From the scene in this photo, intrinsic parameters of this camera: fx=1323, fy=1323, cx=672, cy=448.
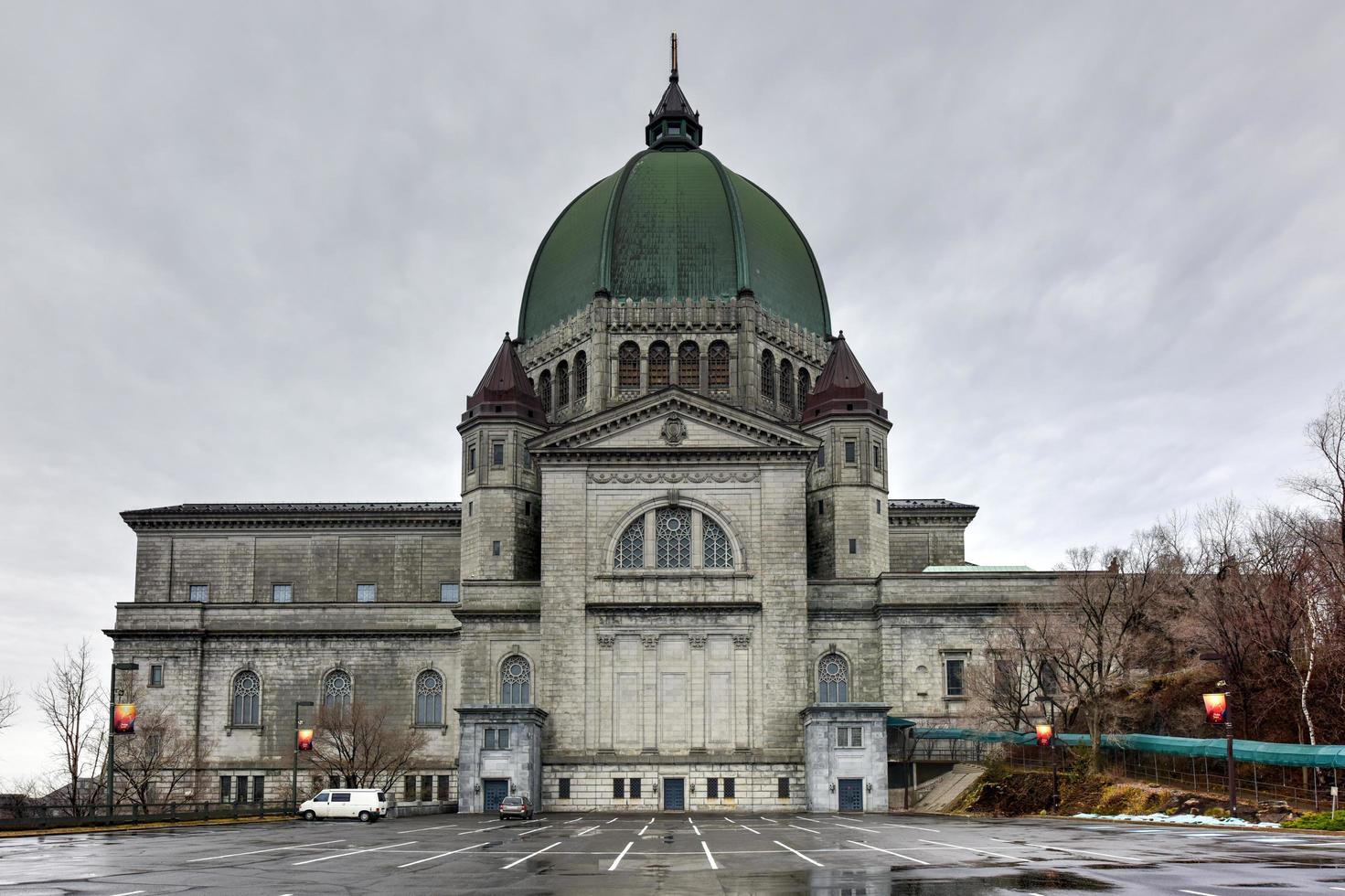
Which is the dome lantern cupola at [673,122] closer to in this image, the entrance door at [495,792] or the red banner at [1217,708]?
the entrance door at [495,792]

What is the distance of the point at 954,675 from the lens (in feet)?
Answer: 245

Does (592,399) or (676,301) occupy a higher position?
(676,301)

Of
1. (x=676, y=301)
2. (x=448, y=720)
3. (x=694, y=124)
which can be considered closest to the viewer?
(x=448, y=720)

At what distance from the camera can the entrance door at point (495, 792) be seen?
223ft

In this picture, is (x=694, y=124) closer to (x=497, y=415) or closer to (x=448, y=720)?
(x=497, y=415)

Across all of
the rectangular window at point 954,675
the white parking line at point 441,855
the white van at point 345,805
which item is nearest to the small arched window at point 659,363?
the rectangular window at point 954,675

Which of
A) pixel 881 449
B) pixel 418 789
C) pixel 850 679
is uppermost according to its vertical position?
pixel 881 449

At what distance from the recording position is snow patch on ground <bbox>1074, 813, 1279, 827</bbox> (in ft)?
136

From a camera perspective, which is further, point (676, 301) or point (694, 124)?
point (694, 124)

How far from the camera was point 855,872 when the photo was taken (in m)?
25.9

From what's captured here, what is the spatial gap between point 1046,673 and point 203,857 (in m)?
54.0

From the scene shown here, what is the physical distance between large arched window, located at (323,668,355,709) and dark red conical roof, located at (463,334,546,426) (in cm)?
1756

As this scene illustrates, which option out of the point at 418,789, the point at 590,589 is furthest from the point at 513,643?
the point at 418,789

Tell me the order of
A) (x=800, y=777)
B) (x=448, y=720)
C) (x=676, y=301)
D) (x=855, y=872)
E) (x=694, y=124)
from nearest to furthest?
(x=855, y=872) → (x=800, y=777) → (x=448, y=720) → (x=676, y=301) → (x=694, y=124)
